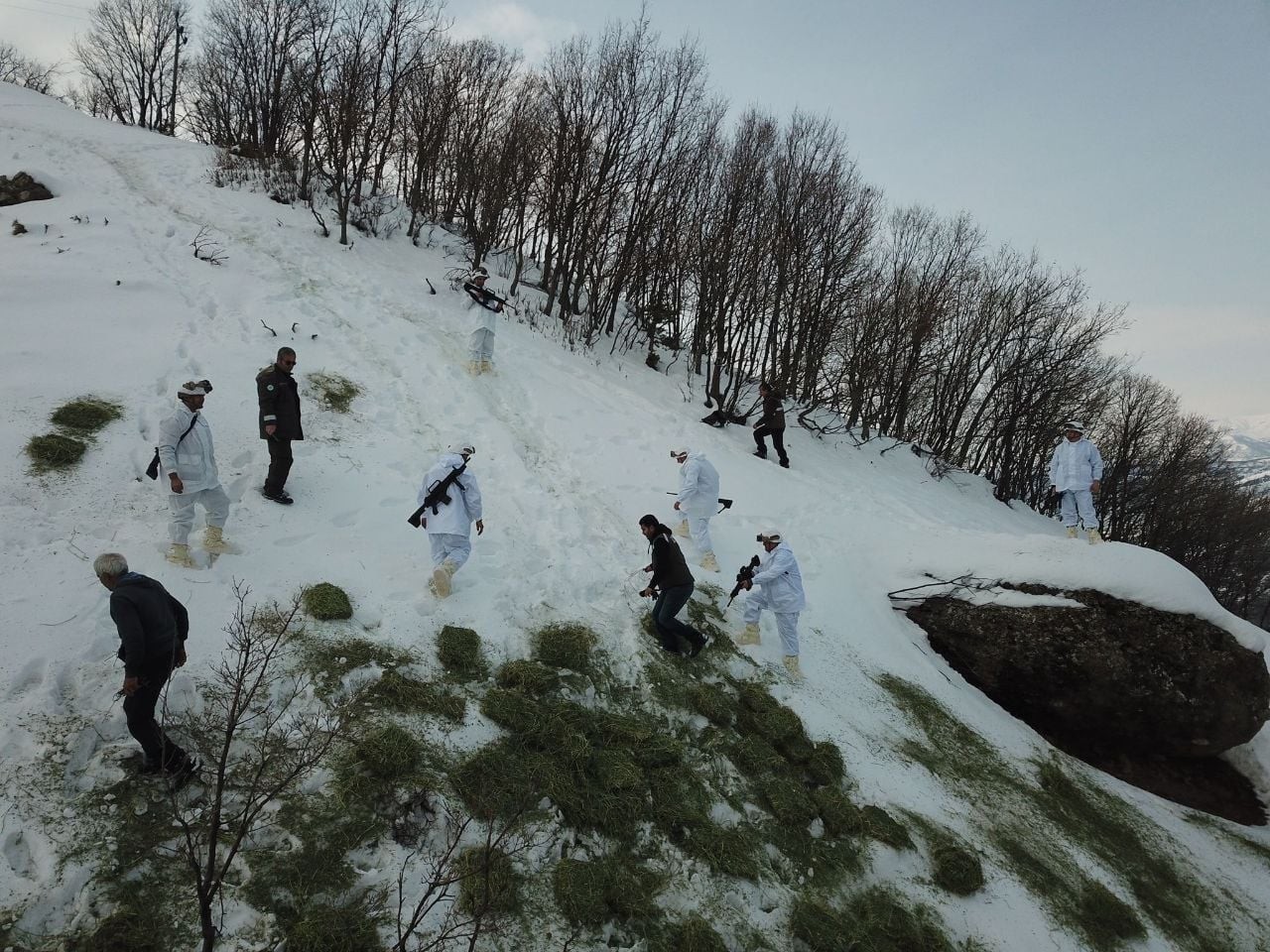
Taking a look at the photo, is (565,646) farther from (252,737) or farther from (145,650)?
(145,650)

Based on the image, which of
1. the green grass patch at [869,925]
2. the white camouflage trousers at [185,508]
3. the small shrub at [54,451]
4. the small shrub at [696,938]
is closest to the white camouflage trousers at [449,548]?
the white camouflage trousers at [185,508]

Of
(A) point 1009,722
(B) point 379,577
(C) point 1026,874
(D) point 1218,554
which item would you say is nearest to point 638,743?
(B) point 379,577

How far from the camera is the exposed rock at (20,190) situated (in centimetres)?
1185

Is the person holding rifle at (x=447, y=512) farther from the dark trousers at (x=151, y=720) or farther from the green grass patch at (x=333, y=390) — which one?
the green grass patch at (x=333, y=390)

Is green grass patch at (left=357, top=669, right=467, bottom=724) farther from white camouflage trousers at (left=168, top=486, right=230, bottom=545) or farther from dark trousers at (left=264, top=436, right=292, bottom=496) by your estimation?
dark trousers at (left=264, top=436, right=292, bottom=496)

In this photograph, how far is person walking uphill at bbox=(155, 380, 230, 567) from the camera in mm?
5805

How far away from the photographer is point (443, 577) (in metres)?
6.61

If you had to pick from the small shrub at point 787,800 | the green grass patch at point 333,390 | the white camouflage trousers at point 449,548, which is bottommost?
the small shrub at point 787,800

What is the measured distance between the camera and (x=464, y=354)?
12.5 meters

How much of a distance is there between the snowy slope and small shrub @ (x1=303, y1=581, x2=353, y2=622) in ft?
0.78

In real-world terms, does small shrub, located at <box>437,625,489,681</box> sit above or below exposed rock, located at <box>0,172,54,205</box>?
below

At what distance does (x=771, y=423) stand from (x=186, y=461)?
406 inches

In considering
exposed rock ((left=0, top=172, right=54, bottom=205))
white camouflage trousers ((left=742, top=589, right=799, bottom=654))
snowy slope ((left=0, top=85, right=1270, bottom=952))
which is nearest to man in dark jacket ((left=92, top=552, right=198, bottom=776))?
snowy slope ((left=0, top=85, right=1270, bottom=952))

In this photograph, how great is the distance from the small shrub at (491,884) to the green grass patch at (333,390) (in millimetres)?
7377
